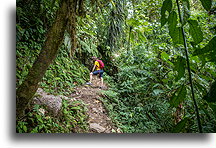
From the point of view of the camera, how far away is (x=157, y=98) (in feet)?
6.07

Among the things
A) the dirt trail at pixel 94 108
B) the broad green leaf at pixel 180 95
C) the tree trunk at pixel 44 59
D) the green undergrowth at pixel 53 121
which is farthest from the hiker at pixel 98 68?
the broad green leaf at pixel 180 95

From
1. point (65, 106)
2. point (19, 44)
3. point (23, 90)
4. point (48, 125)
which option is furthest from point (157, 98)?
point (19, 44)

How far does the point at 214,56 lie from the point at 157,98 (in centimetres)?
118

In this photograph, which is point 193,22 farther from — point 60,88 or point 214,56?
point 60,88

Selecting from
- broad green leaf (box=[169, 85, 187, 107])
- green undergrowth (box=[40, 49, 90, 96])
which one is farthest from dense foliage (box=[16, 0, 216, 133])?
broad green leaf (box=[169, 85, 187, 107])

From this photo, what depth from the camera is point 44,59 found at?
1528 millimetres

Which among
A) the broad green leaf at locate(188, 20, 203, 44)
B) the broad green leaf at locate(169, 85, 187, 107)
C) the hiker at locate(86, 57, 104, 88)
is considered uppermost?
the hiker at locate(86, 57, 104, 88)

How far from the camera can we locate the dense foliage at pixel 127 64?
65.1 inches

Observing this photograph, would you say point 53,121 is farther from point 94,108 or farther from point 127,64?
point 127,64

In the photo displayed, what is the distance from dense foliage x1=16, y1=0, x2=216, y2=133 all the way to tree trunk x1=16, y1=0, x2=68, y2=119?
0.31 feet

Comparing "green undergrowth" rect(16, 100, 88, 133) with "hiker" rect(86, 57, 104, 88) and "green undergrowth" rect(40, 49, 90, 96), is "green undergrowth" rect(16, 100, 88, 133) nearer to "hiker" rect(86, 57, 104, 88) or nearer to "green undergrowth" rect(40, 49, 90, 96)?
"green undergrowth" rect(40, 49, 90, 96)

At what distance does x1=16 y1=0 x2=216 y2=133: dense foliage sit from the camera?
Result: 1653 mm

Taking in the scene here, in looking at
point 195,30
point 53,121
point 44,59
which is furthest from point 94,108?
point 195,30
